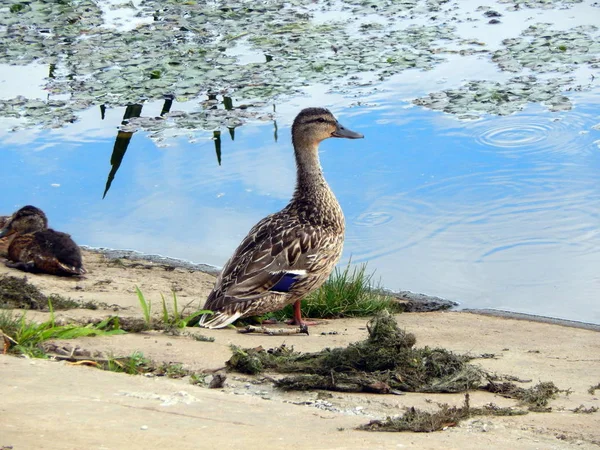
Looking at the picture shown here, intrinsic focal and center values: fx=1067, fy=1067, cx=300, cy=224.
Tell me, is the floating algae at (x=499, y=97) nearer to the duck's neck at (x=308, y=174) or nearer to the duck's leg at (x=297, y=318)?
the duck's neck at (x=308, y=174)

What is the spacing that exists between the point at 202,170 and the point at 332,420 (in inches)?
278

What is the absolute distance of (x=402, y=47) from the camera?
1420 centimetres

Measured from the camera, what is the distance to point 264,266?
751 cm

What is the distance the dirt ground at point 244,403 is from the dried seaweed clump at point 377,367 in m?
0.08

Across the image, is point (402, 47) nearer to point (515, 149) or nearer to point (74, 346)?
point (515, 149)

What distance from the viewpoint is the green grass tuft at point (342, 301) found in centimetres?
814

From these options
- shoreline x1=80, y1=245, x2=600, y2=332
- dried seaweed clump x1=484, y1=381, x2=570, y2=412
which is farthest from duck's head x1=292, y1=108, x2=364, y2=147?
dried seaweed clump x1=484, y1=381, x2=570, y2=412

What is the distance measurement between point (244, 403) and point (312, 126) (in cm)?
454

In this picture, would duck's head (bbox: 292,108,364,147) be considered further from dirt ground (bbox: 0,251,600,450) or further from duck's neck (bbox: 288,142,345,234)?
dirt ground (bbox: 0,251,600,450)

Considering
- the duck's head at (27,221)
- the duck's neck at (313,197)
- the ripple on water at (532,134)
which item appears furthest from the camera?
the ripple on water at (532,134)

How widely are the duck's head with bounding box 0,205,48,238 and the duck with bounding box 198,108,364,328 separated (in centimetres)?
255

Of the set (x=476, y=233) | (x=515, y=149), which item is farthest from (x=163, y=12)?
(x=476, y=233)

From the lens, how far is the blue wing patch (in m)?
7.45


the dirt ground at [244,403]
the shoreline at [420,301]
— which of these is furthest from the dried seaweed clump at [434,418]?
the shoreline at [420,301]
